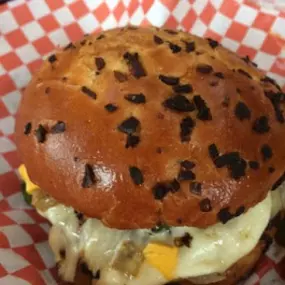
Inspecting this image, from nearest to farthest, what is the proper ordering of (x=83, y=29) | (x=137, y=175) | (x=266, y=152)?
(x=137, y=175) → (x=266, y=152) → (x=83, y=29)

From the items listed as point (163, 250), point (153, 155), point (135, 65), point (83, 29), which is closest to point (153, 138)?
point (153, 155)

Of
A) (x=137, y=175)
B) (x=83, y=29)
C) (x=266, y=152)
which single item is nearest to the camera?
(x=137, y=175)

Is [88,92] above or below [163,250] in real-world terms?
above

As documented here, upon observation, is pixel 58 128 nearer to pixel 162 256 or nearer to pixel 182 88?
pixel 182 88

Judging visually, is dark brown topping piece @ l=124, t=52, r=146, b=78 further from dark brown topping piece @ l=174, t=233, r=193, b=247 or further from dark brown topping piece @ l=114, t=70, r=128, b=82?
dark brown topping piece @ l=174, t=233, r=193, b=247

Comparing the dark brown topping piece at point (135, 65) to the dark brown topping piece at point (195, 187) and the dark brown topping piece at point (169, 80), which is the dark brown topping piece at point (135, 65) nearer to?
the dark brown topping piece at point (169, 80)

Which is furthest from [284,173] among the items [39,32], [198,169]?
[39,32]
